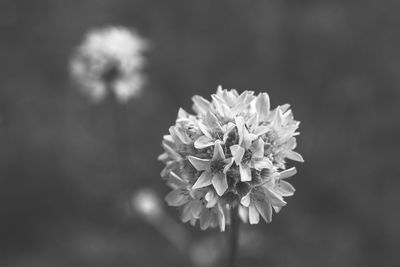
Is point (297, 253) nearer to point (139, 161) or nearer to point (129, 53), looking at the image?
point (139, 161)

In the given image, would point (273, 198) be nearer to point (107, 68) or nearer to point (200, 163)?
point (200, 163)

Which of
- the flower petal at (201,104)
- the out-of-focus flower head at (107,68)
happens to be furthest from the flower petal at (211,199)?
the out-of-focus flower head at (107,68)

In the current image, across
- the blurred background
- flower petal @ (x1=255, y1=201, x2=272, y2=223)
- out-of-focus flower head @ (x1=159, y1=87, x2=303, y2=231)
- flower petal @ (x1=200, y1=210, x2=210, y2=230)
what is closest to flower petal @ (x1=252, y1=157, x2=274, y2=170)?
out-of-focus flower head @ (x1=159, y1=87, x2=303, y2=231)

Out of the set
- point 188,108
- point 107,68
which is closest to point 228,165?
point 107,68

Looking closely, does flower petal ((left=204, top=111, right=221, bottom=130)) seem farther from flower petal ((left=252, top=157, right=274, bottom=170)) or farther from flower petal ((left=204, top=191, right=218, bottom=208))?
flower petal ((left=204, top=191, right=218, bottom=208))

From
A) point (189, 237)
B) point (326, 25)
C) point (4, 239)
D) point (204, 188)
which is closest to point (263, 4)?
point (326, 25)
